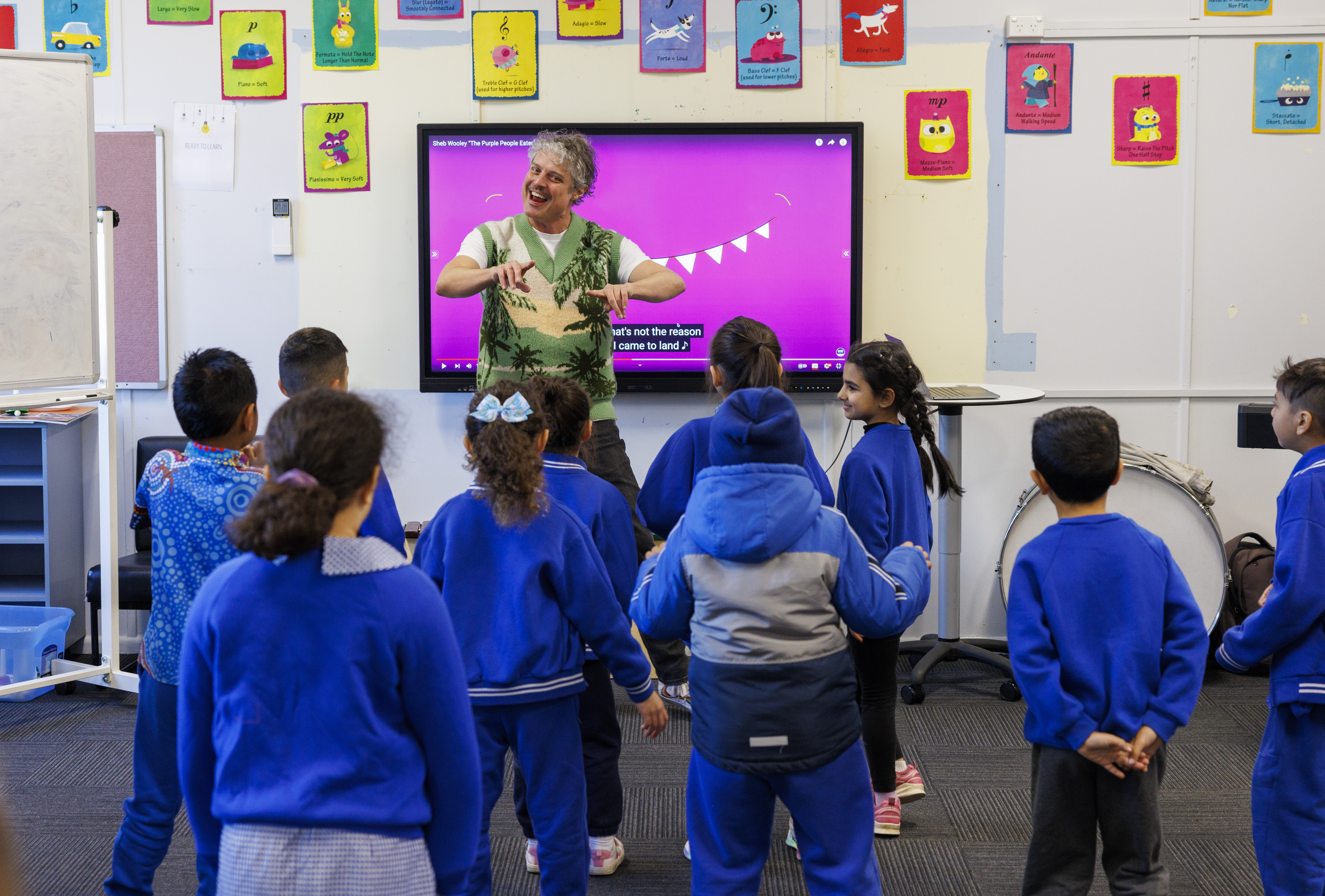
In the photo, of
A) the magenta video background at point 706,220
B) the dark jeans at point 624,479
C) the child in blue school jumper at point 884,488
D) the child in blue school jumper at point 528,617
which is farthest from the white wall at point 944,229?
the child in blue school jumper at point 528,617

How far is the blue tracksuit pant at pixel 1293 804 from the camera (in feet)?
5.81

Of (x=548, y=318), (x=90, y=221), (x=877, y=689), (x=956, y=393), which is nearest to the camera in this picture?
(x=877, y=689)

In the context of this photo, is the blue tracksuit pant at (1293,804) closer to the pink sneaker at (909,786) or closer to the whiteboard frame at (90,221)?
the pink sneaker at (909,786)

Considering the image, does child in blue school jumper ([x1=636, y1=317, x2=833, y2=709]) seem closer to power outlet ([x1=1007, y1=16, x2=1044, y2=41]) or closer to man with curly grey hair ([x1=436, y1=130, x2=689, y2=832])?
man with curly grey hair ([x1=436, y1=130, x2=689, y2=832])

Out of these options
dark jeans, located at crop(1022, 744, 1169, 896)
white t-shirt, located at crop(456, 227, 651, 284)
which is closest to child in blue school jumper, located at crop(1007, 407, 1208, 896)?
dark jeans, located at crop(1022, 744, 1169, 896)

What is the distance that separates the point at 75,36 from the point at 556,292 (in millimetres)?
2327

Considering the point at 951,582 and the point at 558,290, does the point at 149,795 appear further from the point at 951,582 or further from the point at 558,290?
the point at 951,582

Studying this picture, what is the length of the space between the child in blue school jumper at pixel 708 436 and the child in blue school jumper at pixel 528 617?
0.55m

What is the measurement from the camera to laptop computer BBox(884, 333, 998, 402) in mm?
3229

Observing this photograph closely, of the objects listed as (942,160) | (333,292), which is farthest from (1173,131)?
(333,292)

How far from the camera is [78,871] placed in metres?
2.26

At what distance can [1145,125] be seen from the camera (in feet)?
12.0

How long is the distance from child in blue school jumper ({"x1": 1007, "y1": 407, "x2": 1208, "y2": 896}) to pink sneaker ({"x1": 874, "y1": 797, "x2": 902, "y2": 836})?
79 cm

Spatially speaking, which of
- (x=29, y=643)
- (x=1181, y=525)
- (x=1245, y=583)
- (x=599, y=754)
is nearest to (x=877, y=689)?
(x=599, y=754)
